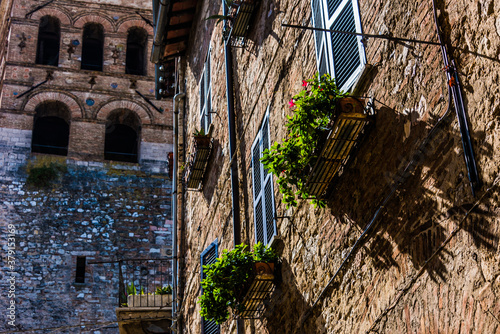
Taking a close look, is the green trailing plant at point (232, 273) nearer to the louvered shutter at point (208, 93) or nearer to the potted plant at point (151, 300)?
the louvered shutter at point (208, 93)

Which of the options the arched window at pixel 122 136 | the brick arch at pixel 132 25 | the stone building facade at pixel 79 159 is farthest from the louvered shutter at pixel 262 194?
the brick arch at pixel 132 25

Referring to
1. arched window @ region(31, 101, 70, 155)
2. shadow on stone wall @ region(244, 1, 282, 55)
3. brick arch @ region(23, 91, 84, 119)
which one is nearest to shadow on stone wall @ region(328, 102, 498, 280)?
shadow on stone wall @ region(244, 1, 282, 55)

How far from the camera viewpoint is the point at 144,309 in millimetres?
12211

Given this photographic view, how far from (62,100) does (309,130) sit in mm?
16912

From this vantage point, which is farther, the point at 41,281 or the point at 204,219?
the point at 41,281

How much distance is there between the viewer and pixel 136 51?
79.7 feet

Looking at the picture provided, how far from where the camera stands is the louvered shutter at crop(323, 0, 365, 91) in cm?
526

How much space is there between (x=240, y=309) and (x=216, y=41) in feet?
15.0

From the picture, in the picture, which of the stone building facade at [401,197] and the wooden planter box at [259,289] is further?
the wooden planter box at [259,289]

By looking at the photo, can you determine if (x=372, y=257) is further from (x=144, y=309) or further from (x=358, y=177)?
(x=144, y=309)

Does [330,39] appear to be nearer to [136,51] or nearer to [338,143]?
[338,143]

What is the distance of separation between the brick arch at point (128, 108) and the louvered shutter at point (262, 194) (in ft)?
46.6

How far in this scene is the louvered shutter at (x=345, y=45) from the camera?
207 inches

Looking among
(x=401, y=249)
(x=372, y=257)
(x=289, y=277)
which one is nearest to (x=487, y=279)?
(x=401, y=249)
